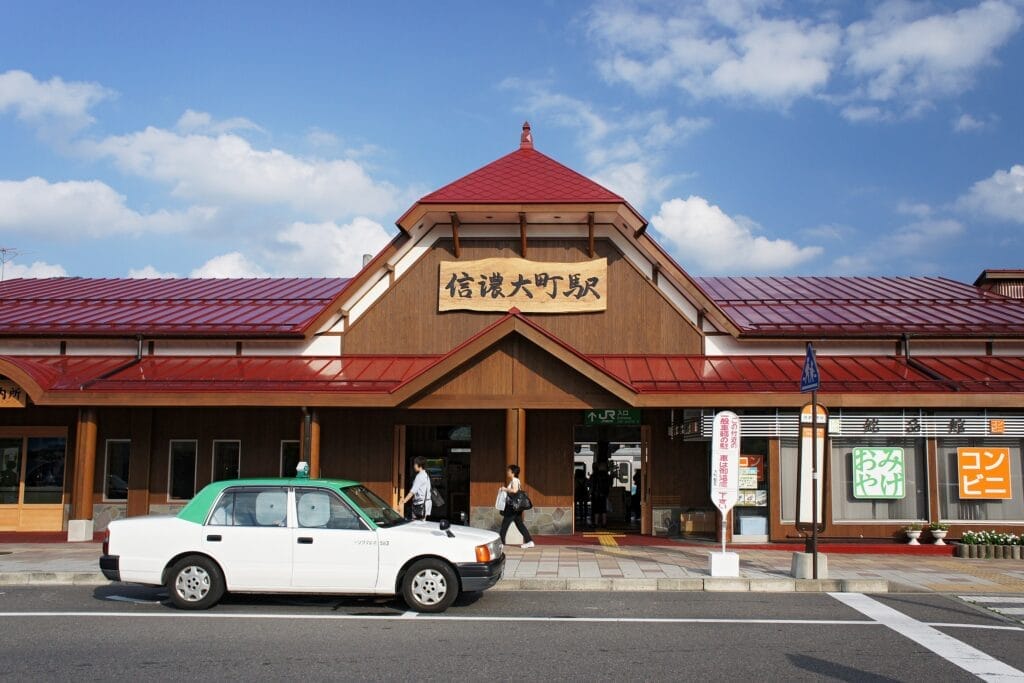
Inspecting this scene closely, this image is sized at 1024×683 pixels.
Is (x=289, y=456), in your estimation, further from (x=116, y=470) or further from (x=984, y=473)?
(x=984, y=473)

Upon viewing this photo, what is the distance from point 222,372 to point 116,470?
3370 millimetres

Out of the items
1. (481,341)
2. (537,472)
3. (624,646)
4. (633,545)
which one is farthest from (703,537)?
(624,646)

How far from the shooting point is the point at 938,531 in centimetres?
1631

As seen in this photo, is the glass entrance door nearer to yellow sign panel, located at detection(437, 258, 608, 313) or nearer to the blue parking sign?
yellow sign panel, located at detection(437, 258, 608, 313)

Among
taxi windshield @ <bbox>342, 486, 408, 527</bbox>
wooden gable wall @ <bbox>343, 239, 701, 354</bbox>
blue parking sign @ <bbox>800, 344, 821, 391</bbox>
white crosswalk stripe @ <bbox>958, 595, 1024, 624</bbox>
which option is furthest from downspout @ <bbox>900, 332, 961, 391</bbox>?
taxi windshield @ <bbox>342, 486, 408, 527</bbox>

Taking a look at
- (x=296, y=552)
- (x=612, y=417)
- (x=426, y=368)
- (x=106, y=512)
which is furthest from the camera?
(x=106, y=512)

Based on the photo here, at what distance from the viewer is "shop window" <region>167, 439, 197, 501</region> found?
1884cm

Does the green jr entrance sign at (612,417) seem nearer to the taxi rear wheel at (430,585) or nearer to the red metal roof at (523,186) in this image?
the red metal roof at (523,186)

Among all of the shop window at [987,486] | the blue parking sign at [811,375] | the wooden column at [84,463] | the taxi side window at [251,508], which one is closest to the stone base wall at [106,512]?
the wooden column at [84,463]

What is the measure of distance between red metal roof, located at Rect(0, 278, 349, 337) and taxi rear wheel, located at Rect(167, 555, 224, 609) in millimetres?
8720

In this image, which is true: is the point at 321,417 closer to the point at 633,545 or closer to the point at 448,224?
the point at 448,224

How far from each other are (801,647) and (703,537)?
9322 mm

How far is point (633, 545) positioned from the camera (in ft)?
54.6

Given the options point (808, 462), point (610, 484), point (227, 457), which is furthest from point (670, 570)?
point (227, 457)
